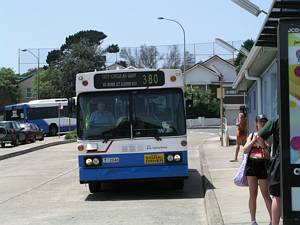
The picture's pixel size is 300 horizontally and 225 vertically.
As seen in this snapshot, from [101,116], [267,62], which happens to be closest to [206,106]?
[267,62]

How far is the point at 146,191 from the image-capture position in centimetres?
1391

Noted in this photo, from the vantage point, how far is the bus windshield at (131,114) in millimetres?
12617

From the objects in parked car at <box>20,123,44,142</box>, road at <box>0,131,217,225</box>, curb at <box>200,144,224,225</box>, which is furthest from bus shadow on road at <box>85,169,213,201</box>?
parked car at <box>20,123,44,142</box>

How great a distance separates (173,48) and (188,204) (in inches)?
3516

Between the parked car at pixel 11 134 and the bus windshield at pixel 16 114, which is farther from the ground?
the bus windshield at pixel 16 114

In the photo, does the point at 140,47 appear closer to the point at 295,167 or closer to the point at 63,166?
the point at 63,166

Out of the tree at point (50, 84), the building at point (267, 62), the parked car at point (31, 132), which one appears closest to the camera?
the building at point (267, 62)

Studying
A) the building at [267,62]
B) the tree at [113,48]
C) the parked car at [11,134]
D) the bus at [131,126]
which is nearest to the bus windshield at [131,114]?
the bus at [131,126]

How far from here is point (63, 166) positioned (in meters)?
22.1

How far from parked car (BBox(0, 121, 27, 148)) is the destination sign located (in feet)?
77.9

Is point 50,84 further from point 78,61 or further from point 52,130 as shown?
point 52,130

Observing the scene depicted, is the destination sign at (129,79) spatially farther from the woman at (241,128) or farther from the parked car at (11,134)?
the parked car at (11,134)

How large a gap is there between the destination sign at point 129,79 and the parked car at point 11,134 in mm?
23754

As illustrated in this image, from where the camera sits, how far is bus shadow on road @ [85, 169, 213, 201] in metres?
12.9
